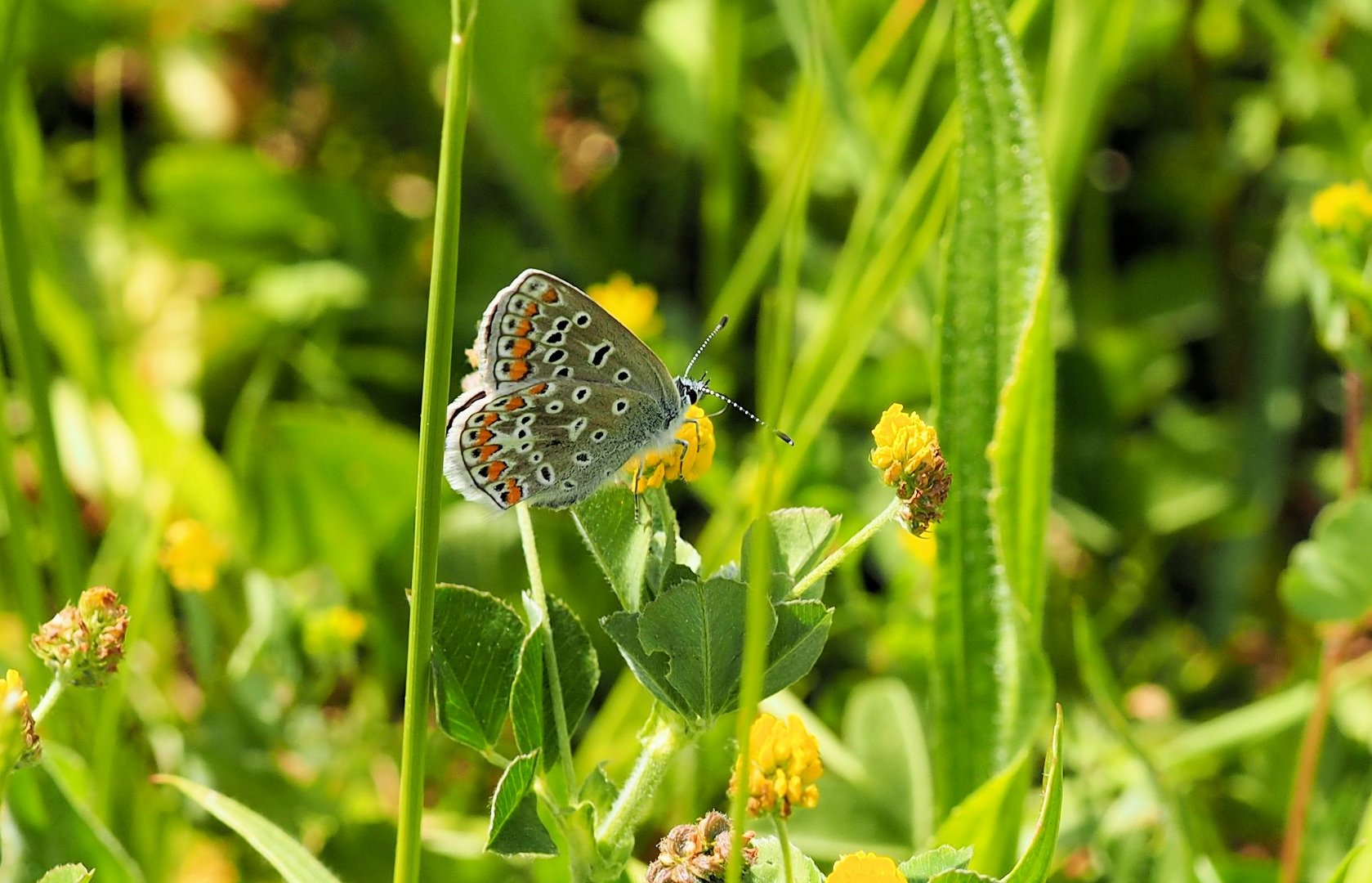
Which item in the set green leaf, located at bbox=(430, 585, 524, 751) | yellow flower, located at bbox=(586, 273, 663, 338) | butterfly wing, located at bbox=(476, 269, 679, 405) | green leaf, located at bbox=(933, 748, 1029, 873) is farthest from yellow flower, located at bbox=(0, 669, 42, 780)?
yellow flower, located at bbox=(586, 273, 663, 338)

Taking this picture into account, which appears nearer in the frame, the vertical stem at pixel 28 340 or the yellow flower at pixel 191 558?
the vertical stem at pixel 28 340

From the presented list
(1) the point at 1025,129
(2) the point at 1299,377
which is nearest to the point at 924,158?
(1) the point at 1025,129

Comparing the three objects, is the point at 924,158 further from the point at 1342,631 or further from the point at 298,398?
the point at 298,398

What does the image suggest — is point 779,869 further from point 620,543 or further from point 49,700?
point 49,700

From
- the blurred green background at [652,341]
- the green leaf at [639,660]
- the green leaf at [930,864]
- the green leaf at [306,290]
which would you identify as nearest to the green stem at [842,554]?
the green leaf at [639,660]

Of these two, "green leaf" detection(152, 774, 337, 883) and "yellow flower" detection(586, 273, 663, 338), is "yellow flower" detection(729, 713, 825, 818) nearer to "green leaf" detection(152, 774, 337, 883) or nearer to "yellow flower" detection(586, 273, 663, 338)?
"green leaf" detection(152, 774, 337, 883)

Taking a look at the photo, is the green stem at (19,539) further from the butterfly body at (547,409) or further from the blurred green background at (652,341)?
the butterfly body at (547,409)
